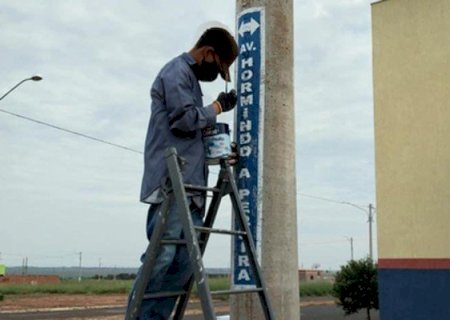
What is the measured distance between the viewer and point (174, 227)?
122 inches

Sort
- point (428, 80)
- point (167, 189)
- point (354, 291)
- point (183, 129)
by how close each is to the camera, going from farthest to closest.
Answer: point (354, 291) < point (428, 80) < point (183, 129) < point (167, 189)

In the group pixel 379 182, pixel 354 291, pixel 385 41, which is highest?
pixel 385 41

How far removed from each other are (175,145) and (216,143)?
26 centimetres

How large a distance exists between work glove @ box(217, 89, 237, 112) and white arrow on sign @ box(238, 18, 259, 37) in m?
0.52

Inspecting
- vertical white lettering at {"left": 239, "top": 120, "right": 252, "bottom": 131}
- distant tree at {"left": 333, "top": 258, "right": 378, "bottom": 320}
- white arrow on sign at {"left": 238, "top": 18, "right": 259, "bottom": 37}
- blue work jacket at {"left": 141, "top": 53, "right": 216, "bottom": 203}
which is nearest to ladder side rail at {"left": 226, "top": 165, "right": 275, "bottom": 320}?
blue work jacket at {"left": 141, "top": 53, "right": 216, "bottom": 203}

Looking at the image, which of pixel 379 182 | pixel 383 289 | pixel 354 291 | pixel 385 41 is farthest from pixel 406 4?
pixel 354 291

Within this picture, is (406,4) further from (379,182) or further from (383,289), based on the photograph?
(383,289)

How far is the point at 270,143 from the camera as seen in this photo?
12.4 ft

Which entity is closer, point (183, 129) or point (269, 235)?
point (183, 129)

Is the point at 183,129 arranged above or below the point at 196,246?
above

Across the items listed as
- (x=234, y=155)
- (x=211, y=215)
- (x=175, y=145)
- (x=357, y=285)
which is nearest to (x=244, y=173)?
(x=234, y=155)

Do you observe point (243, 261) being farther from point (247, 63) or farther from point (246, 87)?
point (247, 63)

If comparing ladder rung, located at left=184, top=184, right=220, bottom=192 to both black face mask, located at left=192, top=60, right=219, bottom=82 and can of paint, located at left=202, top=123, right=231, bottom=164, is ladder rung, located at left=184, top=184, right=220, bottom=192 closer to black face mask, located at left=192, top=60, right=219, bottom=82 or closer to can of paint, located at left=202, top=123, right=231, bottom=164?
can of paint, located at left=202, top=123, right=231, bottom=164

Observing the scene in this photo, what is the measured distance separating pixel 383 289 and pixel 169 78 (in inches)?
489
